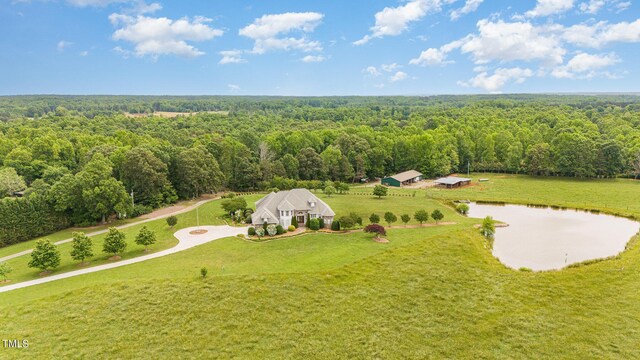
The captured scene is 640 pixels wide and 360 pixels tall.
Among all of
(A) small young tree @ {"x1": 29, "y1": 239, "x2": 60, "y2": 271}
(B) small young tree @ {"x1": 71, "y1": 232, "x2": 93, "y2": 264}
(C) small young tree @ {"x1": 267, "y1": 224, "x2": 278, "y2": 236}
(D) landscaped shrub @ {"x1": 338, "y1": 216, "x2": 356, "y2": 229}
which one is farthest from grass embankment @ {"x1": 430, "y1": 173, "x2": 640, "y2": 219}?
(A) small young tree @ {"x1": 29, "y1": 239, "x2": 60, "y2": 271}

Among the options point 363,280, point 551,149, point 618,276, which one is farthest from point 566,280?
point 551,149

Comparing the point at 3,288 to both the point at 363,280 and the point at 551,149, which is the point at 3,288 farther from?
the point at 551,149

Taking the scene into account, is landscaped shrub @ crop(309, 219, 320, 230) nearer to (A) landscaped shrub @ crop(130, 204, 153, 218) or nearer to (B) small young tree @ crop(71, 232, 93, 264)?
(B) small young tree @ crop(71, 232, 93, 264)

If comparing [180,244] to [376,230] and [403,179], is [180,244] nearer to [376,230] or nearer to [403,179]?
[376,230]

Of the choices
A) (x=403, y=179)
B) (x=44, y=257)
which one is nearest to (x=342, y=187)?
(x=403, y=179)

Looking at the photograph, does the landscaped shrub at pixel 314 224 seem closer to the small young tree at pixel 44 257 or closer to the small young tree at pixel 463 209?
the small young tree at pixel 463 209
